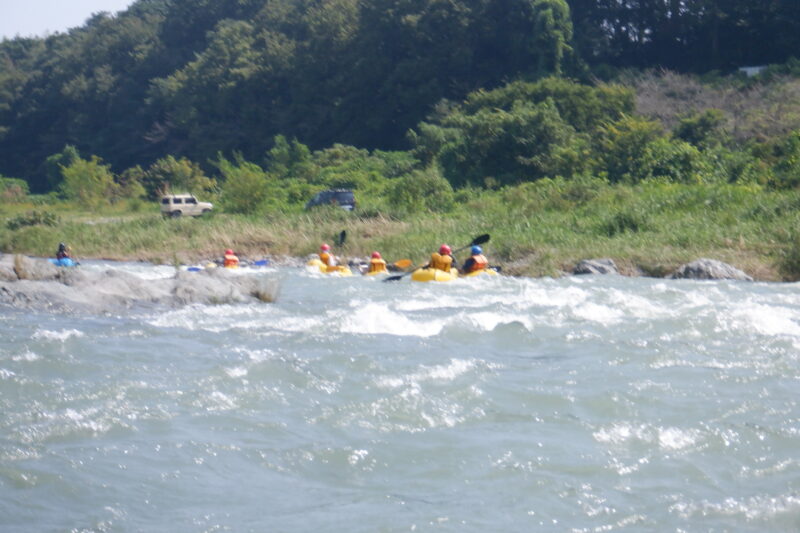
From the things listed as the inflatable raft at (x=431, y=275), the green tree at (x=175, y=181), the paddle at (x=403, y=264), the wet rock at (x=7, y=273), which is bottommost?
the paddle at (x=403, y=264)

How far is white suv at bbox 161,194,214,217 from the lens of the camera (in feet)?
108

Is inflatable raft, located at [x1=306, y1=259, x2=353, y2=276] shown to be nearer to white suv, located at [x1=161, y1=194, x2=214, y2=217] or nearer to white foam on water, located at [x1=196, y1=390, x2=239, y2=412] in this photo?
white foam on water, located at [x1=196, y1=390, x2=239, y2=412]

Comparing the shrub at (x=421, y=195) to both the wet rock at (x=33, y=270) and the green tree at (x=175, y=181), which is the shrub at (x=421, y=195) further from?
the wet rock at (x=33, y=270)

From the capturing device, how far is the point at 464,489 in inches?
241

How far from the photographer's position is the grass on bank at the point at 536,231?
62.2 ft

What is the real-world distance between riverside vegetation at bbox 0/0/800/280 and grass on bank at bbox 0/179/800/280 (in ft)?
0.22

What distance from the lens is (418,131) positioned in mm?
45938

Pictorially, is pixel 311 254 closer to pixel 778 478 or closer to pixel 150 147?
pixel 778 478

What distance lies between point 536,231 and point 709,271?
211 inches

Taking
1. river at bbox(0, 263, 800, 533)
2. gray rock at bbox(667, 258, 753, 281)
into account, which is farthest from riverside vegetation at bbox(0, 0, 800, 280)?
river at bbox(0, 263, 800, 533)

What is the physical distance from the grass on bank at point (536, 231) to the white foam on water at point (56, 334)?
7.99m

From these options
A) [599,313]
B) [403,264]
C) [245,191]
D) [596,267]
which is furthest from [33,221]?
[599,313]

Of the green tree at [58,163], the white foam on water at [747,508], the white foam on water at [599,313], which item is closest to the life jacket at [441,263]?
the white foam on water at [599,313]

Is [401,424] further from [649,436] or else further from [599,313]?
[599,313]
